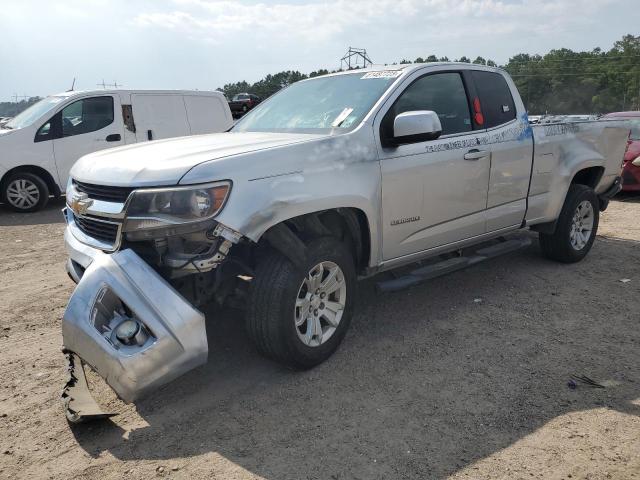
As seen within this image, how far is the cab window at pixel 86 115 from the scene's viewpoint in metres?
9.38

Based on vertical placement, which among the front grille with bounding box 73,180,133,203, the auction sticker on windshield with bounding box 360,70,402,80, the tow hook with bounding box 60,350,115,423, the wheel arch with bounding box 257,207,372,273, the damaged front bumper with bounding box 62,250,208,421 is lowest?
the tow hook with bounding box 60,350,115,423

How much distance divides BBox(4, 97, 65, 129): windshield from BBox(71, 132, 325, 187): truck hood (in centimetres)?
652

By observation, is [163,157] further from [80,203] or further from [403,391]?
[403,391]

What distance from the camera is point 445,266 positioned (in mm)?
4367

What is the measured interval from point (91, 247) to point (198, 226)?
31.8 inches

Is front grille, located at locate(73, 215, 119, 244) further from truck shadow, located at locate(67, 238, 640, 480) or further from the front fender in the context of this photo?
truck shadow, located at locate(67, 238, 640, 480)

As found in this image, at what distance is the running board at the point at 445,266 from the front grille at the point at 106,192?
182cm

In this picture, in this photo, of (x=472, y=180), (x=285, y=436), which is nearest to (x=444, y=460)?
(x=285, y=436)

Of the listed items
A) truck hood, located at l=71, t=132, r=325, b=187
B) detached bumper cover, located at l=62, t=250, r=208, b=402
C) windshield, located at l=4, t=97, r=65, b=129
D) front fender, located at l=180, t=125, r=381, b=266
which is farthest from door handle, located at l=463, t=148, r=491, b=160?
windshield, located at l=4, t=97, r=65, b=129

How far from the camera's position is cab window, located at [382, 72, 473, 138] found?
4102mm

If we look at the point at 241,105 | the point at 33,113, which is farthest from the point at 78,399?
the point at 241,105

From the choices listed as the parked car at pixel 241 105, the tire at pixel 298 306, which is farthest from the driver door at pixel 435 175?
the parked car at pixel 241 105

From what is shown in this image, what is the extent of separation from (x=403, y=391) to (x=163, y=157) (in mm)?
1987

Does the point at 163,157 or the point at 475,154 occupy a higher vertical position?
the point at 163,157
